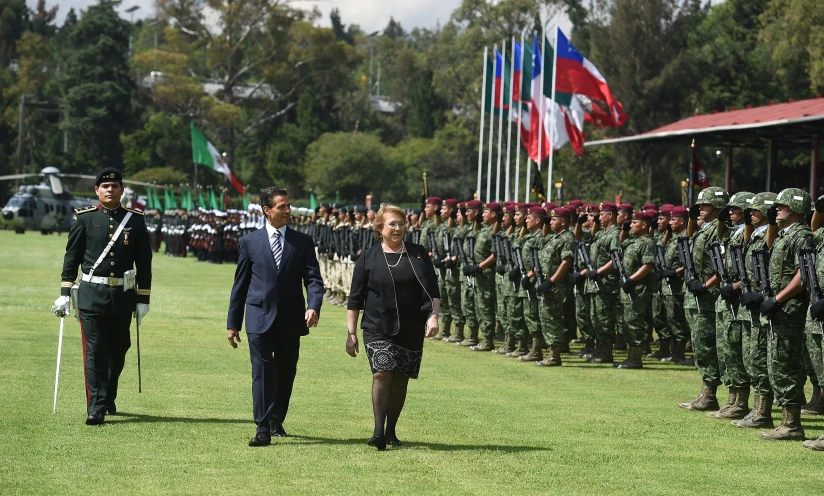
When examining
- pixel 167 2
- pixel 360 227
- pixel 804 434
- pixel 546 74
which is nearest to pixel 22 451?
pixel 804 434

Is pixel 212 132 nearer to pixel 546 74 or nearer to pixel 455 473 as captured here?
pixel 546 74

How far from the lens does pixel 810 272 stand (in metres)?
9.86

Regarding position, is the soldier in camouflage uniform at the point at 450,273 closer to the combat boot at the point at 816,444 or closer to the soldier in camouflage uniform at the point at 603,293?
the soldier in camouflage uniform at the point at 603,293

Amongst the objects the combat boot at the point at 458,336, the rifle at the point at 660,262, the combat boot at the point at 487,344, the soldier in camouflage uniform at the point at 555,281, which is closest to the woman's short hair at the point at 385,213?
the soldier in camouflage uniform at the point at 555,281

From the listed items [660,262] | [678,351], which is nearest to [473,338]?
[678,351]

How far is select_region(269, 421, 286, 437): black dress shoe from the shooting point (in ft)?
32.7

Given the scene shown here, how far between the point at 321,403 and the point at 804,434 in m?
4.26

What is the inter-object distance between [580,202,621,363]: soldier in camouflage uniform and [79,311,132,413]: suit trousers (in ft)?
25.2

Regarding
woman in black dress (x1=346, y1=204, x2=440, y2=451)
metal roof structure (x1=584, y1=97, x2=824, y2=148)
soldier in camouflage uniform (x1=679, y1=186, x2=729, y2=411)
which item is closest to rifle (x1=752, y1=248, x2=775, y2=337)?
soldier in camouflage uniform (x1=679, y1=186, x2=729, y2=411)

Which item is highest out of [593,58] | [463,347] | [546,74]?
[593,58]

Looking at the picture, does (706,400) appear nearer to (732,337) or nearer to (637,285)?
(732,337)

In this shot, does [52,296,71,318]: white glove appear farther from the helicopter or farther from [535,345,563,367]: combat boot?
the helicopter

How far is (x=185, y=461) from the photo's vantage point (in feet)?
29.1

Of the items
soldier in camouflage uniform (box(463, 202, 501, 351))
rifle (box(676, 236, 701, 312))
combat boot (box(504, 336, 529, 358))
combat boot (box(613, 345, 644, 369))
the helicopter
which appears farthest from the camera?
the helicopter
